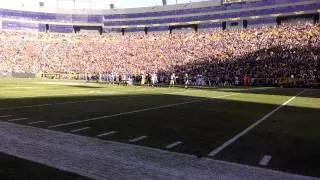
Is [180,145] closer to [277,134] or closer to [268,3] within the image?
[277,134]

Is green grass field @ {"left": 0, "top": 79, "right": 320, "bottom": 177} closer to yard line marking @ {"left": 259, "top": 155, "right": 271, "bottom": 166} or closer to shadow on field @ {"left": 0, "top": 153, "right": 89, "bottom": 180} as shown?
yard line marking @ {"left": 259, "top": 155, "right": 271, "bottom": 166}

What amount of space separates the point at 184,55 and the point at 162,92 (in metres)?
37.0

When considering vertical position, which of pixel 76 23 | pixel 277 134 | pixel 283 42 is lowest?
pixel 277 134

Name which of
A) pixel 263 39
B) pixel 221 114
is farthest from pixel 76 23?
pixel 221 114

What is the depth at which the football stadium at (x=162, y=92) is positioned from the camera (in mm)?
8852

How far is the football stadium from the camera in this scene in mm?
8852

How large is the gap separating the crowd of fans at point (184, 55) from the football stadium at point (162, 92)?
8.9 inches

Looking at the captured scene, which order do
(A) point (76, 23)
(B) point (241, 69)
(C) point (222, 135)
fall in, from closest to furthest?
(C) point (222, 135)
(B) point (241, 69)
(A) point (76, 23)

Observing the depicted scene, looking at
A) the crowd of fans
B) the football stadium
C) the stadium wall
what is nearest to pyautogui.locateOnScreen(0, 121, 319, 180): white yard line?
the football stadium

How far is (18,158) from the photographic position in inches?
344

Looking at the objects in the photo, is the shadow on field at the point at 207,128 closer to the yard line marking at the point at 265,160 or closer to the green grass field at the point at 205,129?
the green grass field at the point at 205,129

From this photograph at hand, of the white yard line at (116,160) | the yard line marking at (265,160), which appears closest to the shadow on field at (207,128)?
the yard line marking at (265,160)

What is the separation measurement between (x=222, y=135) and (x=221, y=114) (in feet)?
18.5

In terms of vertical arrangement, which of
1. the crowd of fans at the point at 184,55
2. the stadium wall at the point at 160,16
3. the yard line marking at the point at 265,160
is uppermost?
the stadium wall at the point at 160,16
